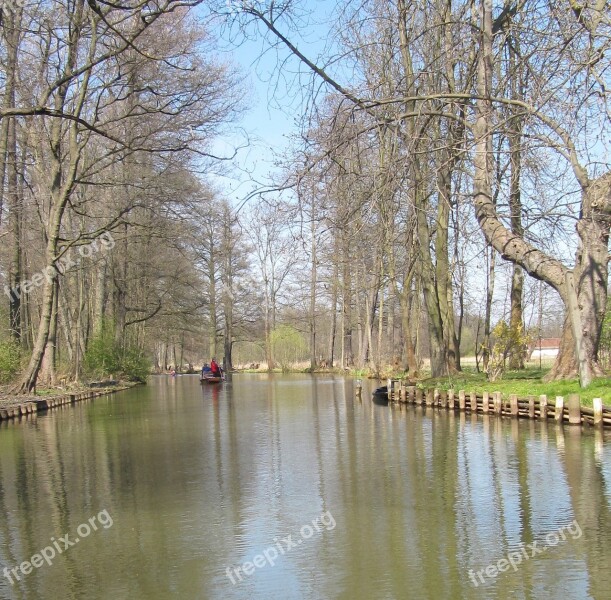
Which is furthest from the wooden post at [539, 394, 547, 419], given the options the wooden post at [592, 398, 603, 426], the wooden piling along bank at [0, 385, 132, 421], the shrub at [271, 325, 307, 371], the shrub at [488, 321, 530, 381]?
the shrub at [271, 325, 307, 371]

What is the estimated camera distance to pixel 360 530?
23.2ft

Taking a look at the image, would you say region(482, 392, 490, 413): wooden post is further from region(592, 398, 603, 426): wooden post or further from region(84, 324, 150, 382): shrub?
region(84, 324, 150, 382): shrub

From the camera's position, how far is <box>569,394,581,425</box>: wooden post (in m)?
13.5

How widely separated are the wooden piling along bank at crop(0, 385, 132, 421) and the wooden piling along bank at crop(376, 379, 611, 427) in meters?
9.93

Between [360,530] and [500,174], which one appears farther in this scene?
[500,174]

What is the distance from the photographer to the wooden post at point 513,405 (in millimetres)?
15594

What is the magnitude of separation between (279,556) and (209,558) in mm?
596

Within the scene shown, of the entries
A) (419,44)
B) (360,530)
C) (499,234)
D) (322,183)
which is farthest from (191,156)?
(360,530)

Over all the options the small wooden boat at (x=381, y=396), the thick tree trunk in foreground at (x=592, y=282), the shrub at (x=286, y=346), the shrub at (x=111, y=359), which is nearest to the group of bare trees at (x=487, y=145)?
the thick tree trunk in foreground at (x=592, y=282)

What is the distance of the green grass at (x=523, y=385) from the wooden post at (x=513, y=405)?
0.87 feet

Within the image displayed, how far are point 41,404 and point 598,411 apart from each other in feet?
47.2

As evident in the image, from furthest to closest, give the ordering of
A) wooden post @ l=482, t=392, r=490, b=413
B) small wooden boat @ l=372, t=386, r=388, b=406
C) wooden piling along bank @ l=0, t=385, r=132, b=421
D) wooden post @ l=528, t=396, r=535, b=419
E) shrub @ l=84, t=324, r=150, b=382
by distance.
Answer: shrub @ l=84, t=324, r=150, b=382 → small wooden boat @ l=372, t=386, r=388, b=406 → wooden piling along bank @ l=0, t=385, r=132, b=421 → wooden post @ l=482, t=392, r=490, b=413 → wooden post @ l=528, t=396, r=535, b=419

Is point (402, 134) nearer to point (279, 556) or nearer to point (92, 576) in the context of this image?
point (279, 556)

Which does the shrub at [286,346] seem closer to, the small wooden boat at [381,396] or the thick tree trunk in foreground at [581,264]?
the small wooden boat at [381,396]
